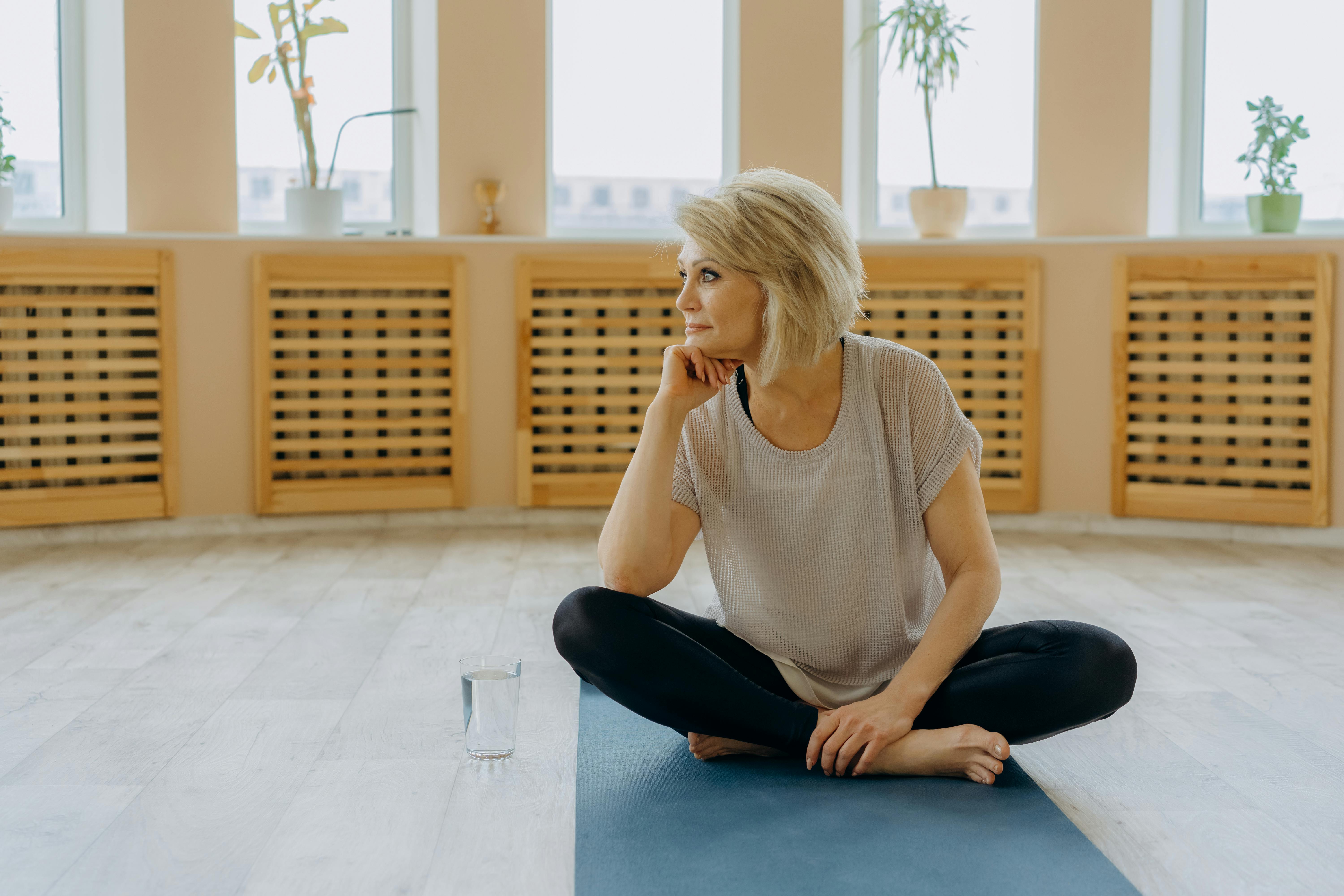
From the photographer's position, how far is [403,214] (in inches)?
172

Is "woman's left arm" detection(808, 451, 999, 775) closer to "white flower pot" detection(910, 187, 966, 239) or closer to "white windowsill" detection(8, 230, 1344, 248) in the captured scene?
"white windowsill" detection(8, 230, 1344, 248)

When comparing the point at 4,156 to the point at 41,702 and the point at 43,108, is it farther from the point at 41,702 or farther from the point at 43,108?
the point at 41,702

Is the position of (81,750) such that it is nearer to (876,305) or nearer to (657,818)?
(657,818)

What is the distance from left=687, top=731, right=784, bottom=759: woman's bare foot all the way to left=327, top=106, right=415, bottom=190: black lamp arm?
112 inches

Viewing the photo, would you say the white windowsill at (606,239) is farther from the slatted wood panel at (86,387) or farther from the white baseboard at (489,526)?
the white baseboard at (489,526)

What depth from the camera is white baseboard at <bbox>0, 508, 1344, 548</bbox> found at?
3816 mm

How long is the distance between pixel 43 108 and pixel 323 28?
98cm

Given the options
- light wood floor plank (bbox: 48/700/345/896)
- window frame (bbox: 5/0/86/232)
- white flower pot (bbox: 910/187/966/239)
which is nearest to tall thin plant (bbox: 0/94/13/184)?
window frame (bbox: 5/0/86/232)

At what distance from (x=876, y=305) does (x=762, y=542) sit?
2.55m

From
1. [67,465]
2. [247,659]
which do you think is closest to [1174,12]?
[247,659]

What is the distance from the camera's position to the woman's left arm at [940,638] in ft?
A: 5.33

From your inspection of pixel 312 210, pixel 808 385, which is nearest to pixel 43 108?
pixel 312 210

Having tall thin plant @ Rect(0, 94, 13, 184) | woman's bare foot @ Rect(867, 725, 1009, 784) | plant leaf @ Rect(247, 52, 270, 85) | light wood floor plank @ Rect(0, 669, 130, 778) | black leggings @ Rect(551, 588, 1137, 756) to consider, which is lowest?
light wood floor plank @ Rect(0, 669, 130, 778)

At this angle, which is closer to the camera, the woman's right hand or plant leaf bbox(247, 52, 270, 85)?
the woman's right hand
